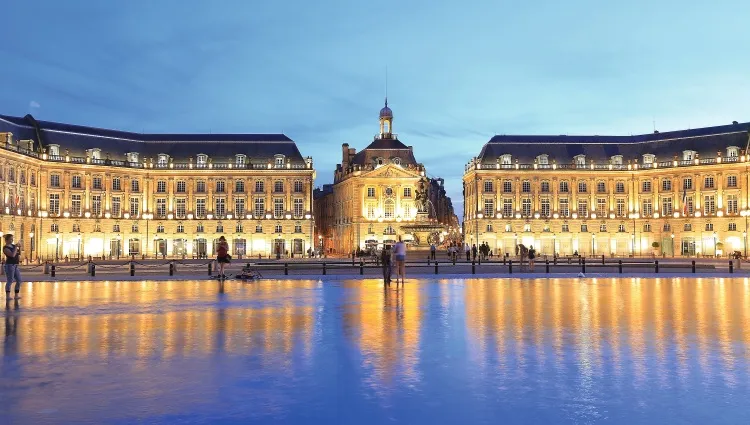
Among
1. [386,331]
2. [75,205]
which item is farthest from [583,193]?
[386,331]

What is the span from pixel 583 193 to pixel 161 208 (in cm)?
5856

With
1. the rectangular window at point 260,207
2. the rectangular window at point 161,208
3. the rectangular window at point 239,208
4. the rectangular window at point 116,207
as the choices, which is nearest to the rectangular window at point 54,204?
the rectangular window at point 116,207

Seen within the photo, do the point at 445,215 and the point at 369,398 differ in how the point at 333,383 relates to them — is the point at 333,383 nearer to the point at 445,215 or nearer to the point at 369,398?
the point at 369,398

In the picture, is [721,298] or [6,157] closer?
[721,298]

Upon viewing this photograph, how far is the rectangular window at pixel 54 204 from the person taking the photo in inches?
3465

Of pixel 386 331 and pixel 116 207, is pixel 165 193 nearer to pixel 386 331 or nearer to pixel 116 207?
pixel 116 207

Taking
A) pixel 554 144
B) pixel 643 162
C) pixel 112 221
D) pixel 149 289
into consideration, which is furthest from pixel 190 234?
pixel 149 289

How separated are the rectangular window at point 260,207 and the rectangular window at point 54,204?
24647 mm

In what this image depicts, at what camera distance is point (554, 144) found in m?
104

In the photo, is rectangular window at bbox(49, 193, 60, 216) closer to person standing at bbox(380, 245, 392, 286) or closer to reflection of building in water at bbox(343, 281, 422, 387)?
person standing at bbox(380, 245, 392, 286)

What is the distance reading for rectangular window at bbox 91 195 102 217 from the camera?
299ft

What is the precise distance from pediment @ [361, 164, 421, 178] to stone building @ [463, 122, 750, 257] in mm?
9475

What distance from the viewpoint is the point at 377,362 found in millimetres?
11352

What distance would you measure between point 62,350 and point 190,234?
281 ft
